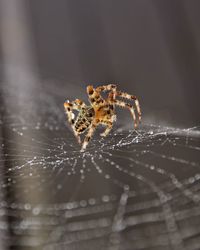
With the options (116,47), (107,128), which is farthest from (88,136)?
(116,47)

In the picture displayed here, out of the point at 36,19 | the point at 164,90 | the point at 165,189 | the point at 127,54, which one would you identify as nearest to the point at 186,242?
the point at 165,189

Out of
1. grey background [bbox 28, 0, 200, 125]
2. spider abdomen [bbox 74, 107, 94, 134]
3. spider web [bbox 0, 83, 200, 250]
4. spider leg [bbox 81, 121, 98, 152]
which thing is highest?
grey background [bbox 28, 0, 200, 125]

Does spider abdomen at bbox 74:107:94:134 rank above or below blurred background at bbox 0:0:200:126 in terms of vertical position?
below

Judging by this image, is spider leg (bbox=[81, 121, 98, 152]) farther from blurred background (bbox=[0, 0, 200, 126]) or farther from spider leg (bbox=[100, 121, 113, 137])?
blurred background (bbox=[0, 0, 200, 126])

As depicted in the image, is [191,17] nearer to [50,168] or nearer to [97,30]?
[97,30]

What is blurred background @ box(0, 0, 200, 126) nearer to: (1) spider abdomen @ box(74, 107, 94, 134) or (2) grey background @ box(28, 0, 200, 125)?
(2) grey background @ box(28, 0, 200, 125)

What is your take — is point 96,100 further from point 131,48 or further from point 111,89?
point 131,48

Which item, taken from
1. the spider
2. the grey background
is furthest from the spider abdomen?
the grey background

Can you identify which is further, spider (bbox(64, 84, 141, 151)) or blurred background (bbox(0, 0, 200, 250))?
spider (bbox(64, 84, 141, 151))
